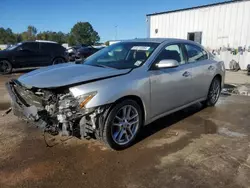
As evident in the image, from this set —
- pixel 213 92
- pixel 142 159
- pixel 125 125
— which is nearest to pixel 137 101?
pixel 125 125

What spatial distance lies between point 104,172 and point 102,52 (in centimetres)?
264

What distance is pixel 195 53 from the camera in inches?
212

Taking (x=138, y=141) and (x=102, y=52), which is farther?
(x=102, y=52)

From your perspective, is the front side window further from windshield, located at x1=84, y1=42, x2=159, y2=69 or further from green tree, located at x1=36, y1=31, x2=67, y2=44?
green tree, located at x1=36, y1=31, x2=67, y2=44

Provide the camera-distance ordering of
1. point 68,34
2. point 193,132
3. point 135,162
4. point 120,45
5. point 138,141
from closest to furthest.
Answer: point 135,162 → point 138,141 → point 193,132 → point 120,45 → point 68,34

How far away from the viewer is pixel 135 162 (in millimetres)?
3412

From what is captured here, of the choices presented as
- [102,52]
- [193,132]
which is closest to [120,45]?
[102,52]

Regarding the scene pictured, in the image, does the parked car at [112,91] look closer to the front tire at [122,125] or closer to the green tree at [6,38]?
the front tire at [122,125]

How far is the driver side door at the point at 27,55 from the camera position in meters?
13.2

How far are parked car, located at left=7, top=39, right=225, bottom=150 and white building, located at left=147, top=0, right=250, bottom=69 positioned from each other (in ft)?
32.0

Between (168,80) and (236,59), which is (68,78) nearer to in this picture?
(168,80)

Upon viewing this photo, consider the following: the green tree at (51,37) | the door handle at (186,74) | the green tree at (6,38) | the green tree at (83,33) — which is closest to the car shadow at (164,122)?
the door handle at (186,74)

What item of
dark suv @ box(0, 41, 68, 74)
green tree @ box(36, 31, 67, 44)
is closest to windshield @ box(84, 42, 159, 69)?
dark suv @ box(0, 41, 68, 74)

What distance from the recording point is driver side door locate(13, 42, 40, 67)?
13.2 meters
